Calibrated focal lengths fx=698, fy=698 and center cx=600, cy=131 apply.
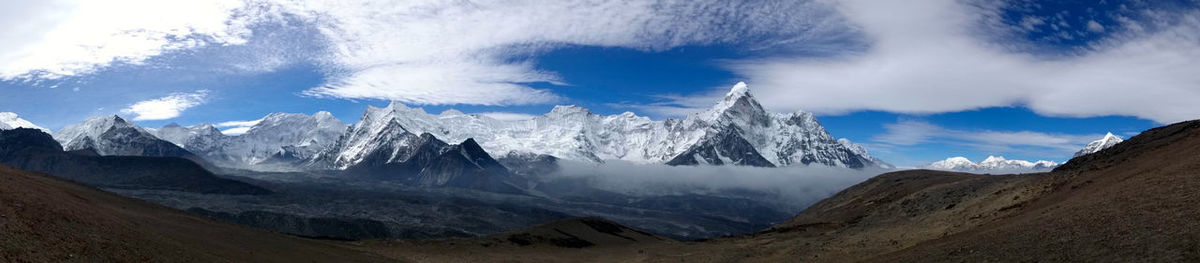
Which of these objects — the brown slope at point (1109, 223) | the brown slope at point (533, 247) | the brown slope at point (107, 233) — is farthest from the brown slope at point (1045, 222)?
the brown slope at point (107, 233)

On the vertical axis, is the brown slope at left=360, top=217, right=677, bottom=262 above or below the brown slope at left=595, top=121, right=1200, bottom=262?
below

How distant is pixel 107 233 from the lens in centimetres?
4284

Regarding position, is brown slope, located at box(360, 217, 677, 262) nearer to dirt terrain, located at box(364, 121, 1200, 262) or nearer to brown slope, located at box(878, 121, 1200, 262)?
dirt terrain, located at box(364, 121, 1200, 262)

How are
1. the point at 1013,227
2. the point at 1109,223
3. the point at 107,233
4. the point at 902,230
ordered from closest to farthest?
the point at 107,233 → the point at 1109,223 → the point at 1013,227 → the point at 902,230

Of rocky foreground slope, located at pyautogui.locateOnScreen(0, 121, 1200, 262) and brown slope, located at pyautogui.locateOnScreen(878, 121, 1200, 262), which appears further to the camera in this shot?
rocky foreground slope, located at pyautogui.locateOnScreen(0, 121, 1200, 262)

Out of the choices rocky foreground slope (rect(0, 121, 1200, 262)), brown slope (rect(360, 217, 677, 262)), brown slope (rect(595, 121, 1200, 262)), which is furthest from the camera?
brown slope (rect(360, 217, 677, 262))

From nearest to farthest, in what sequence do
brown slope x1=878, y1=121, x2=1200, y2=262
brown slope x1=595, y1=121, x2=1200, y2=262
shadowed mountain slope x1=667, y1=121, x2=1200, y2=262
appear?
brown slope x1=878, y1=121, x2=1200, y2=262 → shadowed mountain slope x1=667, y1=121, x2=1200, y2=262 → brown slope x1=595, y1=121, x2=1200, y2=262

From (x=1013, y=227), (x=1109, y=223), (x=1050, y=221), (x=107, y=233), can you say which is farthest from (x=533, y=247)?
(x=1109, y=223)

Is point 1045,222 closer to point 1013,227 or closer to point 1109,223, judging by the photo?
point 1013,227

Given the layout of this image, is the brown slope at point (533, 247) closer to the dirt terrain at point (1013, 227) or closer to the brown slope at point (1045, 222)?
the dirt terrain at point (1013, 227)

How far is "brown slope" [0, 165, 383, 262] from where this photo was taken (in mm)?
36219

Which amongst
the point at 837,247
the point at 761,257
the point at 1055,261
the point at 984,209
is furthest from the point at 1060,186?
the point at 1055,261

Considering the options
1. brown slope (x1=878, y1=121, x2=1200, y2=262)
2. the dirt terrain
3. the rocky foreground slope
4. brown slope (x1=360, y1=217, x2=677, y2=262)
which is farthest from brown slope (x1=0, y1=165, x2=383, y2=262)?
brown slope (x1=878, y1=121, x2=1200, y2=262)

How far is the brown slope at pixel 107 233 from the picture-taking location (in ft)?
119
